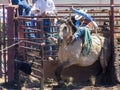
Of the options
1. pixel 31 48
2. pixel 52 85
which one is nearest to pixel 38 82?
pixel 52 85

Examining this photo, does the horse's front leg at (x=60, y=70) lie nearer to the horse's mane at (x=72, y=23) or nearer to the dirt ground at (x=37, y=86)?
the dirt ground at (x=37, y=86)

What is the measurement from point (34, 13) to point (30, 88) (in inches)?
67.8

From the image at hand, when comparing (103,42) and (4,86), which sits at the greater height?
(103,42)

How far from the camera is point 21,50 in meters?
10.5

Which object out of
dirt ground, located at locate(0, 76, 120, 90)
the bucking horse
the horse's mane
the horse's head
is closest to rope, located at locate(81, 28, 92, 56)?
the bucking horse

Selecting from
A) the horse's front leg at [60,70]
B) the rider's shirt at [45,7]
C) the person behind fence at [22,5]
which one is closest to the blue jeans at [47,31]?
the rider's shirt at [45,7]

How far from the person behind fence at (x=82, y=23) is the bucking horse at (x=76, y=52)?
12 centimetres

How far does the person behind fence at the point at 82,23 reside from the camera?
10.5 m

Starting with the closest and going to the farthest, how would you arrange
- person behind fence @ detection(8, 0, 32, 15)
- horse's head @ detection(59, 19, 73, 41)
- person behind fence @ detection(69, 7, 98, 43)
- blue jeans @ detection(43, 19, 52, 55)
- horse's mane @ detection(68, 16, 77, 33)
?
horse's head @ detection(59, 19, 73, 41) < horse's mane @ detection(68, 16, 77, 33) < person behind fence @ detection(69, 7, 98, 43) < blue jeans @ detection(43, 19, 52, 55) < person behind fence @ detection(8, 0, 32, 15)

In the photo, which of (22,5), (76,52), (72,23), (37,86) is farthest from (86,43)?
(22,5)

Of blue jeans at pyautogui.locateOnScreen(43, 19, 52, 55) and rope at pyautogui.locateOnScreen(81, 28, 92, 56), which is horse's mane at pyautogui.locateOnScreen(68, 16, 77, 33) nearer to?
rope at pyautogui.locateOnScreen(81, 28, 92, 56)

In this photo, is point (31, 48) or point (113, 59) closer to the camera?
point (31, 48)

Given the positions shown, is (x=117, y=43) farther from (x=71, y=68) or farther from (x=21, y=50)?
(x=21, y=50)

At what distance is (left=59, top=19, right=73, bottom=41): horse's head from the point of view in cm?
1027
